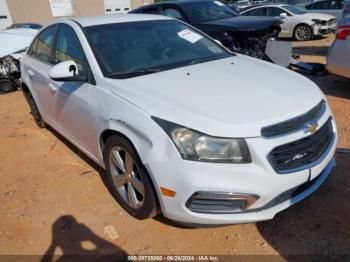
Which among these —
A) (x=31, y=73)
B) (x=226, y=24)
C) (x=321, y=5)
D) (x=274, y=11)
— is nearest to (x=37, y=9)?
(x=274, y=11)

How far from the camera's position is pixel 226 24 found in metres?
6.40

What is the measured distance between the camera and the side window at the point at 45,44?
3938mm

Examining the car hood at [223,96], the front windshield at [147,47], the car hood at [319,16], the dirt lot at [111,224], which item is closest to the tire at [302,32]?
the car hood at [319,16]

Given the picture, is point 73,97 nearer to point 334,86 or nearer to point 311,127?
point 311,127

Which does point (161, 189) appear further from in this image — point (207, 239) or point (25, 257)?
point (25, 257)

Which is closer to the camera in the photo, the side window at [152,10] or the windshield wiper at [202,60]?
the windshield wiper at [202,60]

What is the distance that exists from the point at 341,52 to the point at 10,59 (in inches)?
285

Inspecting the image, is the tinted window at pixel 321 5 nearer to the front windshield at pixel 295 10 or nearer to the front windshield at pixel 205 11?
the front windshield at pixel 295 10

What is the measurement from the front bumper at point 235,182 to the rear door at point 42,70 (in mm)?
2163

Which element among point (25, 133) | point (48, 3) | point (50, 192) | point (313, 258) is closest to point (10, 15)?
point (48, 3)

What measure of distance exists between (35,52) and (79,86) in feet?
5.87

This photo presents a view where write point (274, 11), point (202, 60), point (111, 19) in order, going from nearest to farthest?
1. point (202, 60)
2. point (111, 19)
3. point (274, 11)

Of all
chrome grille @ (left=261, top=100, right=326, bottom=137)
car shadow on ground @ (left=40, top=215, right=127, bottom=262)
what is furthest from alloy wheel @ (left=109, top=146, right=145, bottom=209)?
chrome grille @ (left=261, top=100, right=326, bottom=137)

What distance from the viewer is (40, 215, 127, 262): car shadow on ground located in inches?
101
